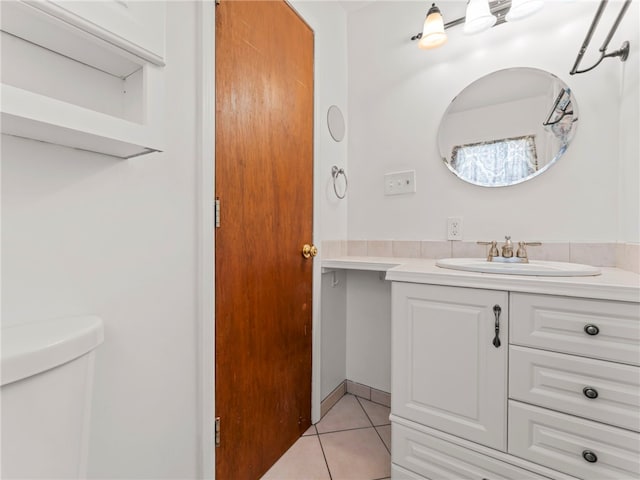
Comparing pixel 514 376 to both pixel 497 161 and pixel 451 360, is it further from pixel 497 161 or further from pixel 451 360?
pixel 497 161

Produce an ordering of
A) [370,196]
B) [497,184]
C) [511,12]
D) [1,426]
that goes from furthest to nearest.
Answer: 1. [370,196]
2. [497,184]
3. [511,12]
4. [1,426]

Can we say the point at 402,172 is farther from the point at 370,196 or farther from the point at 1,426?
the point at 1,426

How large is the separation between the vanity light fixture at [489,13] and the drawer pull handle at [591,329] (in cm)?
132

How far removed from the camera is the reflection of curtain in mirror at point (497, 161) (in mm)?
1435

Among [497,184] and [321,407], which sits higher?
[497,184]

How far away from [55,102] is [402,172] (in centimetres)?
160

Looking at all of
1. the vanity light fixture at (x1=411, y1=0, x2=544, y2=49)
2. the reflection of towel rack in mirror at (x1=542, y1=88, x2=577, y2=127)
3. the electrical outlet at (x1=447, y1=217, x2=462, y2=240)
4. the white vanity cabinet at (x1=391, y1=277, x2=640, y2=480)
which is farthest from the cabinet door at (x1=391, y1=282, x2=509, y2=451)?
the vanity light fixture at (x1=411, y1=0, x2=544, y2=49)

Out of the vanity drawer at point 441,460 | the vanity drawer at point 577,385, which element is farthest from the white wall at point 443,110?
the vanity drawer at point 441,460

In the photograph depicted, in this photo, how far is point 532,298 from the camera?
96 centimetres

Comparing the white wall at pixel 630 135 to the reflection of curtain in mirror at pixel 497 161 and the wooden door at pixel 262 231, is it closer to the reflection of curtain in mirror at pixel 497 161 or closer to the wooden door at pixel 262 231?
the reflection of curtain in mirror at pixel 497 161

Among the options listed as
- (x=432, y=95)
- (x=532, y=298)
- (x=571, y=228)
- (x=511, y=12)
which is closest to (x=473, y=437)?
(x=532, y=298)

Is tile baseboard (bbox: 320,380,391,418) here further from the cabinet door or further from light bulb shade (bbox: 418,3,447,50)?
light bulb shade (bbox: 418,3,447,50)

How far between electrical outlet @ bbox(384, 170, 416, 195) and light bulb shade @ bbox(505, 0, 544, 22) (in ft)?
2.64

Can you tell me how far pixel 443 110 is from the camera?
1.66 m
